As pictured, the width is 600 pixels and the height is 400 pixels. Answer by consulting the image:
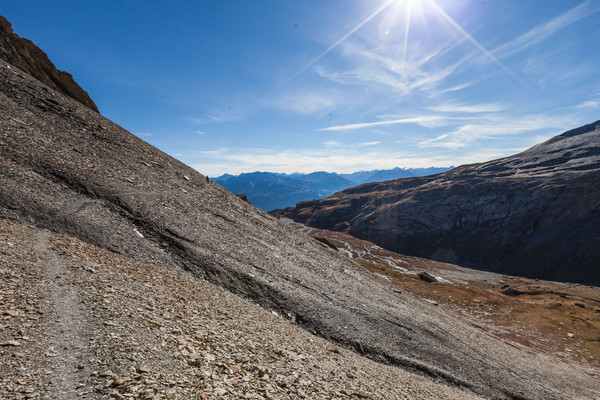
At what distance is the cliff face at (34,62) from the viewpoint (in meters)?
47.8

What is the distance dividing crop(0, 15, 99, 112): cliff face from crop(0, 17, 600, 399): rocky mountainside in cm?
1455

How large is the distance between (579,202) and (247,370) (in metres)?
236

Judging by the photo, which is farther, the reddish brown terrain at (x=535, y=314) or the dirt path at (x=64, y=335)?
the reddish brown terrain at (x=535, y=314)

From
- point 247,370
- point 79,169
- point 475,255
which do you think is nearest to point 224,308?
point 247,370

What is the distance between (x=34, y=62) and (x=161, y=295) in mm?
67740

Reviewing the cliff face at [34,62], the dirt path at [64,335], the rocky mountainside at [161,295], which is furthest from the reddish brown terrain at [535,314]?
the cliff face at [34,62]

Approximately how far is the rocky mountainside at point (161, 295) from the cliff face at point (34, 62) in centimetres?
1455

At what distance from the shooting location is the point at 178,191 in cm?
3584

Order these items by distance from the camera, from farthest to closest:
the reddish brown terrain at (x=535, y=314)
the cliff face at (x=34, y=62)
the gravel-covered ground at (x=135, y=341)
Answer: the reddish brown terrain at (x=535, y=314), the cliff face at (x=34, y=62), the gravel-covered ground at (x=135, y=341)

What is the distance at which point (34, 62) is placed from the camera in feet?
178

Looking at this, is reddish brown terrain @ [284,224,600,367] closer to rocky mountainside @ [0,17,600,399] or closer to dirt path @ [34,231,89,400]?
rocky mountainside @ [0,17,600,399]

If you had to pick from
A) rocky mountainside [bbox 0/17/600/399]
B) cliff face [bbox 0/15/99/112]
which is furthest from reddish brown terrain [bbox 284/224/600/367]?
cliff face [bbox 0/15/99/112]

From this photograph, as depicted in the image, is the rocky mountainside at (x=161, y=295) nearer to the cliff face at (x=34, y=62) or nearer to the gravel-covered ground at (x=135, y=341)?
the gravel-covered ground at (x=135, y=341)

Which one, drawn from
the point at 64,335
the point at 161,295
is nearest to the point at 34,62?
the point at 161,295
